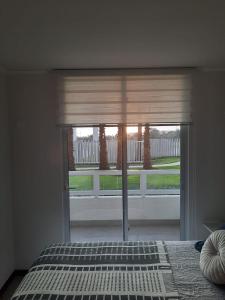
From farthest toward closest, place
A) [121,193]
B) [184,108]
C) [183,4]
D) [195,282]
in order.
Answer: [121,193] < [184,108] < [195,282] < [183,4]

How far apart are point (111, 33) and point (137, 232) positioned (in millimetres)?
2566

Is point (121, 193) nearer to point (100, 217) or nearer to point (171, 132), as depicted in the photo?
point (100, 217)

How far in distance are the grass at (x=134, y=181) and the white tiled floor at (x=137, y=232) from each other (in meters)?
0.51

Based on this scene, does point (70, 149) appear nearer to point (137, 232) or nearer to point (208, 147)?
point (137, 232)

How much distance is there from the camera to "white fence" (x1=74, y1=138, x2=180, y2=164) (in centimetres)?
394

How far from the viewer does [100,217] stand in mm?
4094

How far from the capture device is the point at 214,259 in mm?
2258

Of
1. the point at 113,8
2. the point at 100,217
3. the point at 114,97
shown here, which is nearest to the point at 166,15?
the point at 113,8

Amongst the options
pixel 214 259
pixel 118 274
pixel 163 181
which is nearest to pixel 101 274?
pixel 118 274

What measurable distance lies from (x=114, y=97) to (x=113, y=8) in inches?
71.2

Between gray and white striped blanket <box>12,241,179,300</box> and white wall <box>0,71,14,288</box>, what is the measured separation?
1.00 meters

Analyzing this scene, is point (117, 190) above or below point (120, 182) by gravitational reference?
below

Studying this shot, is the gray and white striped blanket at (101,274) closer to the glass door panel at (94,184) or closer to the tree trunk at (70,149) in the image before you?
the glass door panel at (94,184)

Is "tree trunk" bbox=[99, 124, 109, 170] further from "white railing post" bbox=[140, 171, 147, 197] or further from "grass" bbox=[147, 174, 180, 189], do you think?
"grass" bbox=[147, 174, 180, 189]
